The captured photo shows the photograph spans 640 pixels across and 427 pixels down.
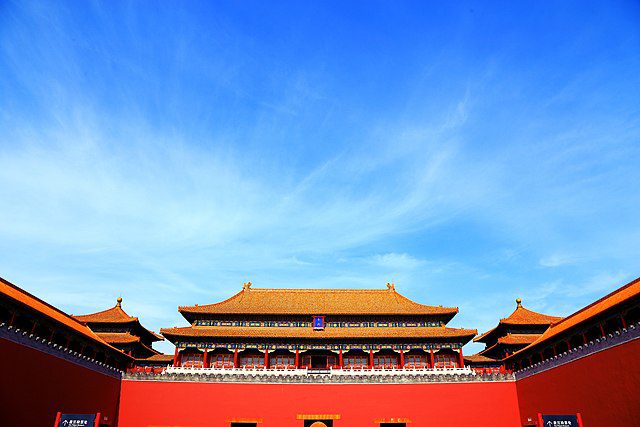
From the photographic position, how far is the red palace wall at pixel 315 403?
2802 centimetres

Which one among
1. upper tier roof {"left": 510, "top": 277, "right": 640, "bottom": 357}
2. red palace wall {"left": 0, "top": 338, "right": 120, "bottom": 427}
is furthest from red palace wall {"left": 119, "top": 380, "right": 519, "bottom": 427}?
upper tier roof {"left": 510, "top": 277, "right": 640, "bottom": 357}

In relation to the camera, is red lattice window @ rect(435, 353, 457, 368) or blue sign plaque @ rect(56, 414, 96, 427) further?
red lattice window @ rect(435, 353, 457, 368)

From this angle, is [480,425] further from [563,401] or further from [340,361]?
[340,361]

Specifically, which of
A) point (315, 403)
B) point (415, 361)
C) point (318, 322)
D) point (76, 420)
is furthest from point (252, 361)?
point (76, 420)

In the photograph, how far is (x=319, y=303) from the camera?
35938 mm

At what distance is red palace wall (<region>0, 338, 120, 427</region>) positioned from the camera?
18.6 metres

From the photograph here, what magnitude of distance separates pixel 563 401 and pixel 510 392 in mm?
6249

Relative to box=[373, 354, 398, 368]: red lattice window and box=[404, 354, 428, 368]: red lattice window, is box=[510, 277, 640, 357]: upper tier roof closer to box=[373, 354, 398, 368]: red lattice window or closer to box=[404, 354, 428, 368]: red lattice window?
box=[404, 354, 428, 368]: red lattice window

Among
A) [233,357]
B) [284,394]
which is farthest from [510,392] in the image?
[233,357]

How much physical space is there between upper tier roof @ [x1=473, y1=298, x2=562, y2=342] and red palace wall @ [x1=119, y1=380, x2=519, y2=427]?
4.89 metres

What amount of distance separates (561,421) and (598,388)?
3.50 m

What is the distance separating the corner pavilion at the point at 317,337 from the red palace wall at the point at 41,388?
22.5 ft

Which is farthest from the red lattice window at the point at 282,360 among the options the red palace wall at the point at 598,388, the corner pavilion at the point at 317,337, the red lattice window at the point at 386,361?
the red palace wall at the point at 598,388

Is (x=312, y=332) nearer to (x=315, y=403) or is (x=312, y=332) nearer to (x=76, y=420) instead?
(x=315, y=403)
